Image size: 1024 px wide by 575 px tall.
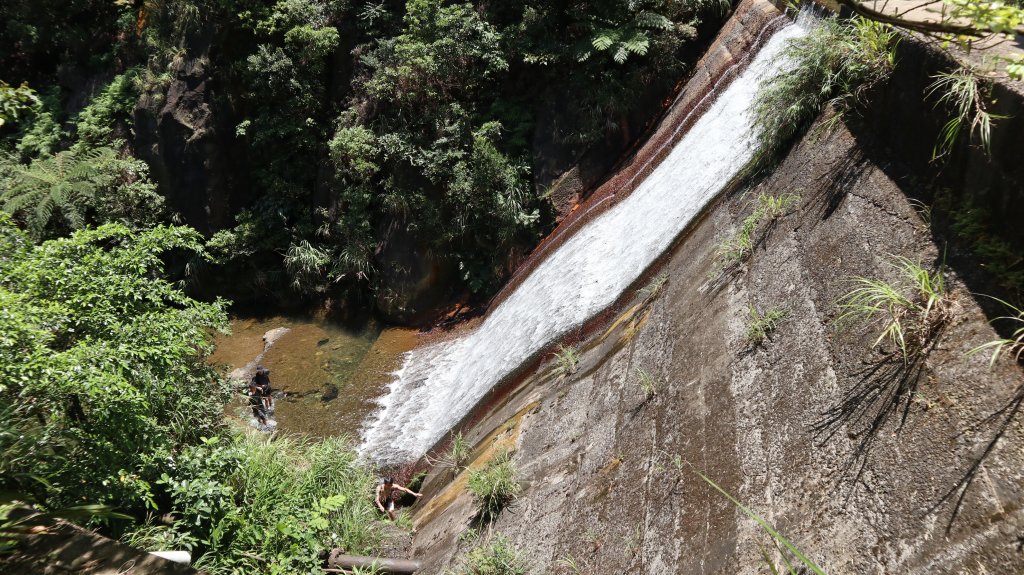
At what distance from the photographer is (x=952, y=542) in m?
2.36

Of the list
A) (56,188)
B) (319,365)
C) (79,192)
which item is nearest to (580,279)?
(319,365)

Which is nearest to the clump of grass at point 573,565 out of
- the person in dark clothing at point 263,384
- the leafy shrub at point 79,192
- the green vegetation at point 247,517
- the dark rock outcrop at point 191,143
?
the green vegetation at point 247,517

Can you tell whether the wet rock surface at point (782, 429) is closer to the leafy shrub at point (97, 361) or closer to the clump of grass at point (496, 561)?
the clump of grass at point (496, 561)

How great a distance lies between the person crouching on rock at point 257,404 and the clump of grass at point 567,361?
17.2 ft

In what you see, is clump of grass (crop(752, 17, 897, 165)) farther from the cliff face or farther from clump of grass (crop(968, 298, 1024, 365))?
clump of grass (crop(968, 298, 1024, 365))

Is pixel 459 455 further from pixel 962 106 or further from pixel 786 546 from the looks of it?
pixel 962 106

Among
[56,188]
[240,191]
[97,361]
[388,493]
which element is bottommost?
[388,493]

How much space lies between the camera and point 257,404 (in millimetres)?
9219

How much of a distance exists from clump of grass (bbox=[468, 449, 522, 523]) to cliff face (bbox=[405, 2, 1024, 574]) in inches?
4.0

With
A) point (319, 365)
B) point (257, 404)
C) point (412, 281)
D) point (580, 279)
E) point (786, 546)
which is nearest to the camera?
point (786, 546)

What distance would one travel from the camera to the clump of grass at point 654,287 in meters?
5.83

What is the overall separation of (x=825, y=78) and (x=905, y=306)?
9.44 feet

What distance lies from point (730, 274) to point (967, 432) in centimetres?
244

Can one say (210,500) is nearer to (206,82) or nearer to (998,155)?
(998,155)
